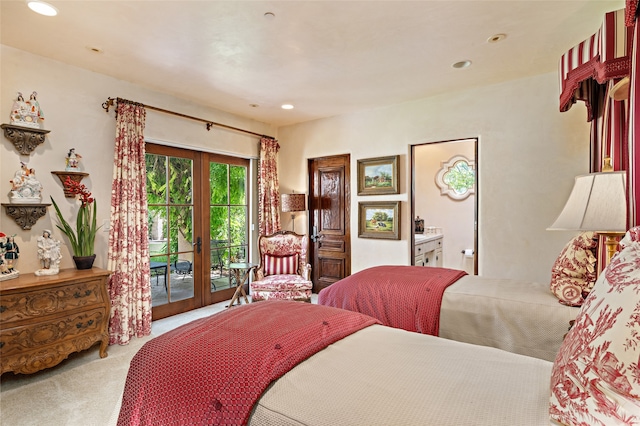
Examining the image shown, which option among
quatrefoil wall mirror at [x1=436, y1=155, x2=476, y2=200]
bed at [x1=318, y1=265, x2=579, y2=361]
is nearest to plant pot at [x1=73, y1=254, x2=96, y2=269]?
bed at [x1=318, y1=265, x2=579, y2=361]

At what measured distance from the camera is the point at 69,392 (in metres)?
2.39

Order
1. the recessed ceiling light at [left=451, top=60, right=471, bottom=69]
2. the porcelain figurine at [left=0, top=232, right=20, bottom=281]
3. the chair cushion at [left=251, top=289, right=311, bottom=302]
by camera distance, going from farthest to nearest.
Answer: the chair cushion at [left=251, top=289, right=311, bottom=302] → the recessed ceiling light at [left=451, top=60, right=471, bottom=69] → the porcelain figurine at [left=0, top=232, right=20, bottom=281]

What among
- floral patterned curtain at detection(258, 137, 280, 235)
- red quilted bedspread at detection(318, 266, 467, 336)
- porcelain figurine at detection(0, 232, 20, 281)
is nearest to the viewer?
red quilted bedspread at detection(318, 266, 467, 336)

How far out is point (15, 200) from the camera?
2.76 metres

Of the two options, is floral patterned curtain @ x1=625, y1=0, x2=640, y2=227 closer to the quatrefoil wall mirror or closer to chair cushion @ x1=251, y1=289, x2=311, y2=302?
chair cushion @ x1=251, y1=289, x2=311, y2=302

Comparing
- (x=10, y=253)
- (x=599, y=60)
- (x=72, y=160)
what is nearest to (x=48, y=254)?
(x=10, y=253)

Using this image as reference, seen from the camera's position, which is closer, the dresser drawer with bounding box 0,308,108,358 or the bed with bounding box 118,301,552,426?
the bed with bounding box 118,301,552,426

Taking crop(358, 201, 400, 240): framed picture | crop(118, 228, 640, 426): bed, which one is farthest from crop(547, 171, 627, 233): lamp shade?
crop(358, 201, 400, 240): framed picture

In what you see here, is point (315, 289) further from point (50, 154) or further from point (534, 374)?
point (534, 374)

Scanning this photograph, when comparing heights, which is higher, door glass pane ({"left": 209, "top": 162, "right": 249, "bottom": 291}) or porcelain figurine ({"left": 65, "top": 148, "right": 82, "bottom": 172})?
porcelain figurine ({"left": 65, "top": 148, "right": 82, "bottom": 172})

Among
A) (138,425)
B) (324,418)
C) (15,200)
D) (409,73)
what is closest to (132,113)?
(15,200)

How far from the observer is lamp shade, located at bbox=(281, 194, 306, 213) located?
190 inches

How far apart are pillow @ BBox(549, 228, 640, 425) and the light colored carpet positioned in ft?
6.41

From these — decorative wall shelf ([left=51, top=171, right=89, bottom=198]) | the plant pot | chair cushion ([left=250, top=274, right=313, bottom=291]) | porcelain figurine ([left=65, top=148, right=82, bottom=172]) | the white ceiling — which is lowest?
chair cushion ([left=250, top=274, right=313, bottom=291])
